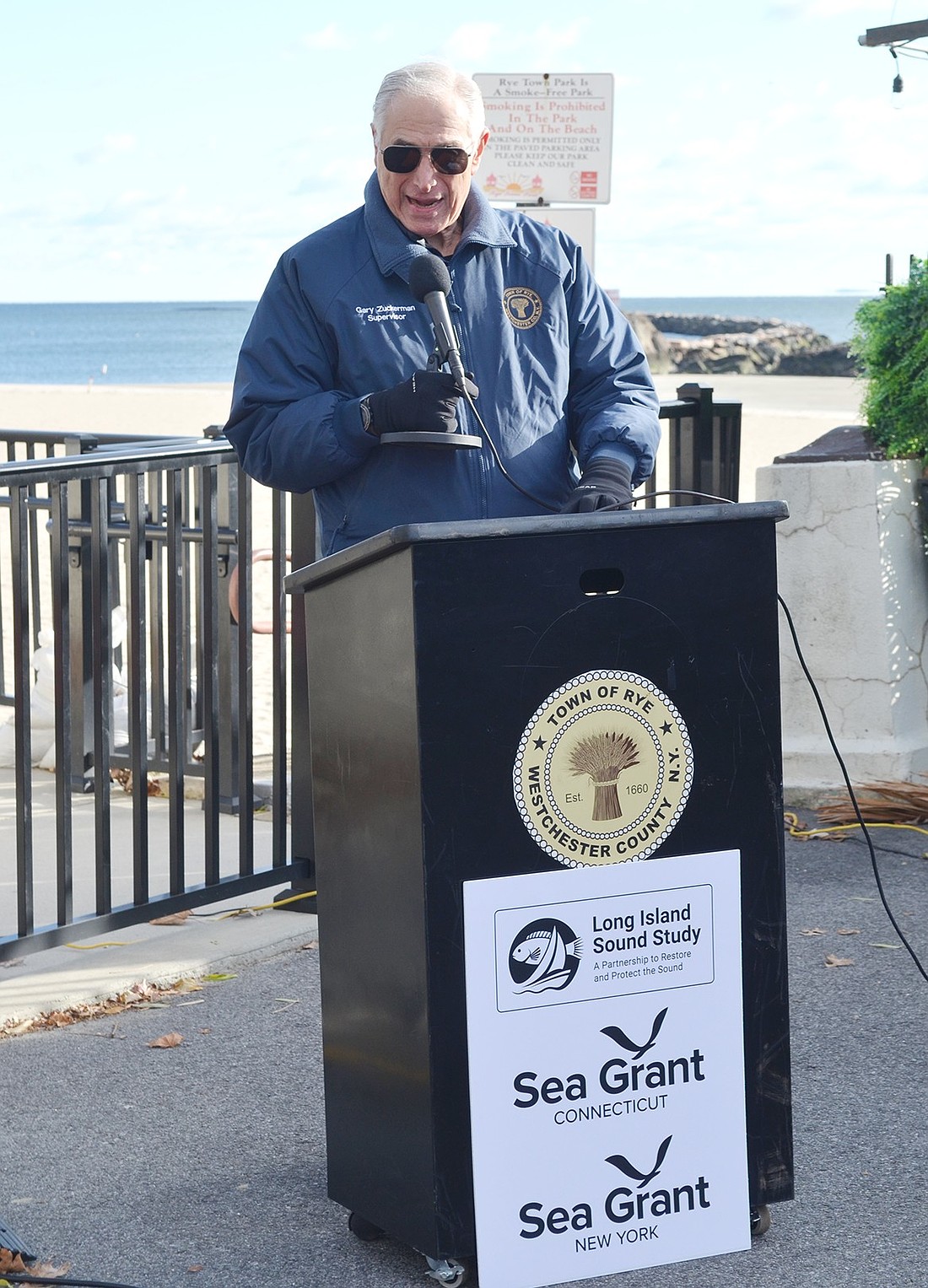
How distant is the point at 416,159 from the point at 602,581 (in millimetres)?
1168

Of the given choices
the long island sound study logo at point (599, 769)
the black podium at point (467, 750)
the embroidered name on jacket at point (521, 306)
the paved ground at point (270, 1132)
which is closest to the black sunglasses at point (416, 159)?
the embroidered name on jacket at point (521, 306)

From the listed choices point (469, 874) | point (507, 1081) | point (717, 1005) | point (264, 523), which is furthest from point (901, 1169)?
point (264, 523)

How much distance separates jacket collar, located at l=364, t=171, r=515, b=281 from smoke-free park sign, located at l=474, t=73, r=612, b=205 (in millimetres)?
4720

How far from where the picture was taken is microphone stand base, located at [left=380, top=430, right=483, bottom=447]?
317 centimetres

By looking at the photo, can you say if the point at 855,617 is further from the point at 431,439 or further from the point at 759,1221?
the point at 759,1221

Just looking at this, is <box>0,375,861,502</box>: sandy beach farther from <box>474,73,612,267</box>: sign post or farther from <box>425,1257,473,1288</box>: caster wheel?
<box>425,1257,473,1288</box>: caster wheel

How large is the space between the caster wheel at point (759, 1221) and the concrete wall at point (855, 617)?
3330mm

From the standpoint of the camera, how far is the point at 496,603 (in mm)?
2596

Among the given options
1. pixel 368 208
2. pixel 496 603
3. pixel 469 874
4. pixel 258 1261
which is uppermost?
pixel 368 208

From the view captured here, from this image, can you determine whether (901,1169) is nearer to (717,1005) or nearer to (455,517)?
(717,1005)

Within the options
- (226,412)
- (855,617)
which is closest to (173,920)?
(855,617)

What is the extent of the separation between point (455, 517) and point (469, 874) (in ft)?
3.23

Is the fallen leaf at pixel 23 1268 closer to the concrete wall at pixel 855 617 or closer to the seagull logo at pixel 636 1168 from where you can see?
the seagull logo at pixel 636 1168

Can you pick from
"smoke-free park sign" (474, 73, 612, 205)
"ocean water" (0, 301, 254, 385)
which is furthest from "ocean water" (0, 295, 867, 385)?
"smoke-free park sign" (474, 73, 612, 205)
